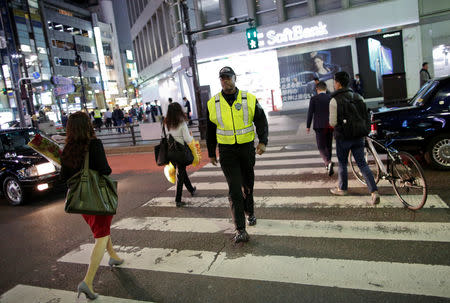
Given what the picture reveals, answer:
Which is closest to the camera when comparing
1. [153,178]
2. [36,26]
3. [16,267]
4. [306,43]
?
[16,267]

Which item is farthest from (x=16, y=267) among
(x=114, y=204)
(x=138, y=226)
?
(x=114, y=204)

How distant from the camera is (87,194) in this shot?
12.0ft

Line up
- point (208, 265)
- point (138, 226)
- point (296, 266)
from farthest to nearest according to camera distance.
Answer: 1. point (138, 226)
2. point (208, 265)
3. point (296, 266)

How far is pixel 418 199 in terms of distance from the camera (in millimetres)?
5012

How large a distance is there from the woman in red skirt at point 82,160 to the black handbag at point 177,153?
8.82 ft

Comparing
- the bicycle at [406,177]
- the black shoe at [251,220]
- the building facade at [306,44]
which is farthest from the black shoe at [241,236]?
the building facade at [306,44]

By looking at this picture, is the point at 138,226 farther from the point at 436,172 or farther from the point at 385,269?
the point at 436,172

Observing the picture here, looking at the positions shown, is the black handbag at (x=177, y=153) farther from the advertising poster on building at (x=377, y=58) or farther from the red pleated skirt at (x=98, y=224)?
the advertising poster on building at (x=377, y=58)

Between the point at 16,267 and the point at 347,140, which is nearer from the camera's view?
the point at 16,267

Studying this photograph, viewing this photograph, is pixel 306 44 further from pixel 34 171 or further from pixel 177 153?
pixel 34 171

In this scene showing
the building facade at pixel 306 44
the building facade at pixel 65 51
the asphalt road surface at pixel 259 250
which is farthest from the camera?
the building facade at pixel 65 51

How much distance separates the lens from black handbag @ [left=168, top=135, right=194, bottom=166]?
6.49m

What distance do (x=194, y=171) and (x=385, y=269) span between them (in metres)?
6.75

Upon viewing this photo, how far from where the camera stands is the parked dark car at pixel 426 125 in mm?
6621
